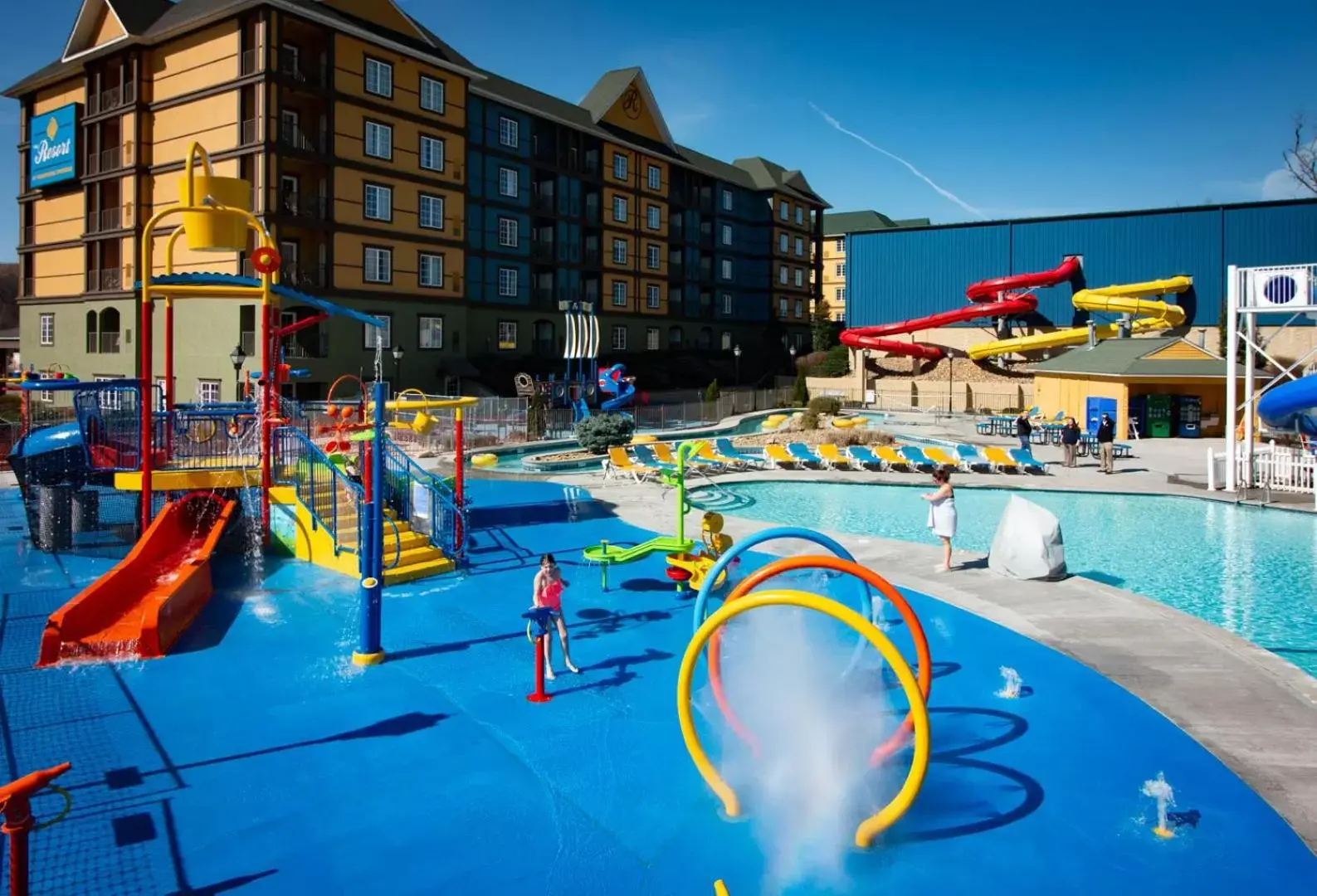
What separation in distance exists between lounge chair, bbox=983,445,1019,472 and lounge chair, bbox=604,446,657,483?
32.2 ft

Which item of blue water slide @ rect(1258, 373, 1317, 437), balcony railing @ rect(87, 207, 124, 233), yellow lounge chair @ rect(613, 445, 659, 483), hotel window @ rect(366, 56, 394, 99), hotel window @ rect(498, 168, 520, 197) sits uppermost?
hotel window @ rect(366, 56, 394, 99)

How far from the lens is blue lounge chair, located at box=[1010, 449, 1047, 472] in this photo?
27.7 meters

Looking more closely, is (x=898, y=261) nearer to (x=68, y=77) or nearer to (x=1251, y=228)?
(x=1251, y=228)

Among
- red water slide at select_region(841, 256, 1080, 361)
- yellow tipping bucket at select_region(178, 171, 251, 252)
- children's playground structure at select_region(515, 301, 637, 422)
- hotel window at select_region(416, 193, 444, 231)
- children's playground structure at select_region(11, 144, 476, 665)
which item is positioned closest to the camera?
yellow tipping bucket at select_region(178, 171, 251, 252)

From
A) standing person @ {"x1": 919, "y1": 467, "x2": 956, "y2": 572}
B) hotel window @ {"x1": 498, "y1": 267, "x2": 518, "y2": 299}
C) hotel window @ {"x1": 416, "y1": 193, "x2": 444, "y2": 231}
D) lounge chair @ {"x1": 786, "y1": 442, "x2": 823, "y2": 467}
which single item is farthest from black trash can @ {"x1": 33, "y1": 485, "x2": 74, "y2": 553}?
hotel window @ {"x1": 498, "y1": 267, "x2": 518, "y2": 299}

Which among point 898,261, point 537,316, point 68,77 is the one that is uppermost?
point 68,77

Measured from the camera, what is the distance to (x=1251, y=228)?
179 ft

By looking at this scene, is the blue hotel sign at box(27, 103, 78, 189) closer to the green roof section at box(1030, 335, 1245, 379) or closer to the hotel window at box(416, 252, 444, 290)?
the hotel window at box(416, 252, 444, 290)

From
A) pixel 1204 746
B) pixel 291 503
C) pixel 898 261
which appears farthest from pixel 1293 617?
pixel 898 261

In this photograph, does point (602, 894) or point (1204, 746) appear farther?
point (1204, 746)

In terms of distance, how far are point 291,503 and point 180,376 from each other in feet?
91.5

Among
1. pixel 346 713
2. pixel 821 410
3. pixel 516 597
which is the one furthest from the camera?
pixel 821 410

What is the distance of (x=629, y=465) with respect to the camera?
26.0 metres

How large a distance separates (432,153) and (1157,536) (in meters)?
35.9
